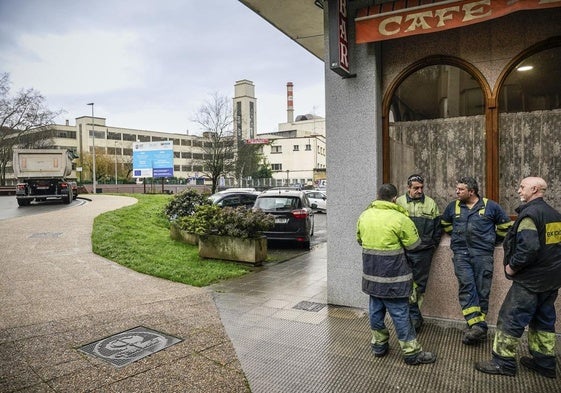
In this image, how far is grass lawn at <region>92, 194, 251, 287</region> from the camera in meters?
8.06

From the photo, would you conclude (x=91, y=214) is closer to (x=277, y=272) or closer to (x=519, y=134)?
(x=277, y=272)

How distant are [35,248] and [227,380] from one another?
8346mm

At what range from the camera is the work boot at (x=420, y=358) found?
13.5 ft

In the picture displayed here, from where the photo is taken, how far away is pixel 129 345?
15.2 ft

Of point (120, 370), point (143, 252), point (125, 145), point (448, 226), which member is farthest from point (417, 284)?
point (125, 145)

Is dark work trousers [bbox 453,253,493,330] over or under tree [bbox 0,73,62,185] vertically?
under

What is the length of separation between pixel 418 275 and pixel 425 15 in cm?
327

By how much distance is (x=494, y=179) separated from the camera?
551 cm

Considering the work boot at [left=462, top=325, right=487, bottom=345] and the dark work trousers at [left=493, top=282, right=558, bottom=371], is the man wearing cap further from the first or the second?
the dark work trousers at [left=493, top=282, right=558, bottom=371]

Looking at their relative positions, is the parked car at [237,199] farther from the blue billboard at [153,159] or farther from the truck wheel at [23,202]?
the blue billboard at [153,159]

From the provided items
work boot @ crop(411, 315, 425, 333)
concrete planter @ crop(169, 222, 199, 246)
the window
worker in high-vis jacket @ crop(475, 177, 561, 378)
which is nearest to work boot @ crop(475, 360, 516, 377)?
worker in high-vis jacket @ crop(475, 177, 561, 378)

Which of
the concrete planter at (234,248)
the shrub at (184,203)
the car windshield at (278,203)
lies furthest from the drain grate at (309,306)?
the shrub at (184,203)

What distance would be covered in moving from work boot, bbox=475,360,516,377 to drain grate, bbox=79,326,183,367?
318cm

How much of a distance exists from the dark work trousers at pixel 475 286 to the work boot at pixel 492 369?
2.35 feet
